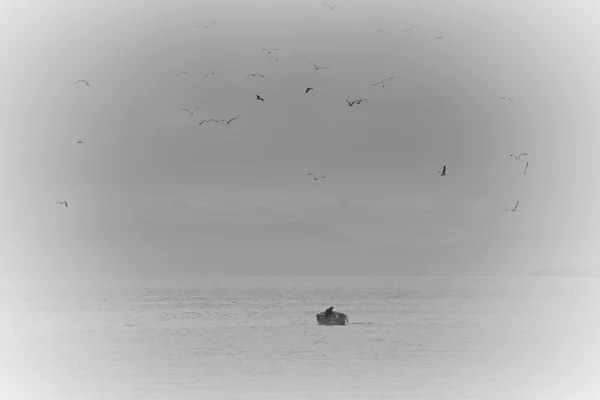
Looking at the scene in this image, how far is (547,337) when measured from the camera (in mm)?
83062

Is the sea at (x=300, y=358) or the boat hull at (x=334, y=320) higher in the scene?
the boat hull at (x=334, y=320)

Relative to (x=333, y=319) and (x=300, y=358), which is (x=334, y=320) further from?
(x=300, y=358)

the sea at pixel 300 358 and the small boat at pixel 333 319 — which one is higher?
the small boat at pixel 333 319

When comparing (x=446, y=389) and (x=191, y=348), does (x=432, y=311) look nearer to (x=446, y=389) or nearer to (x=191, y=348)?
(x=191, y=348)

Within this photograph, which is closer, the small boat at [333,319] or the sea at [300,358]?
the sea at [300,358]

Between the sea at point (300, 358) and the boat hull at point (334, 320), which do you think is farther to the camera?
the boat hull at point (334, 320)

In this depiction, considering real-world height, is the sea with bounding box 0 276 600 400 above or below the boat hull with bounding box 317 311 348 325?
below

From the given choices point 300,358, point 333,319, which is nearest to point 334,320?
point 333,319

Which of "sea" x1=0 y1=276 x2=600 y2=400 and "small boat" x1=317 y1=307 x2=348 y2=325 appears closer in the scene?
"sea" x1=0 y1=276 x2=600 y2=400

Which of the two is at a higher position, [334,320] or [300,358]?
[334,320]

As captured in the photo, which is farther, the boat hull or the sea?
the boat hull

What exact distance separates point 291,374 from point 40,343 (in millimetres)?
32642

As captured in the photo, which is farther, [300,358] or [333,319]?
[333,319]

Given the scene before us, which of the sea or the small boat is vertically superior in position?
the small boat
